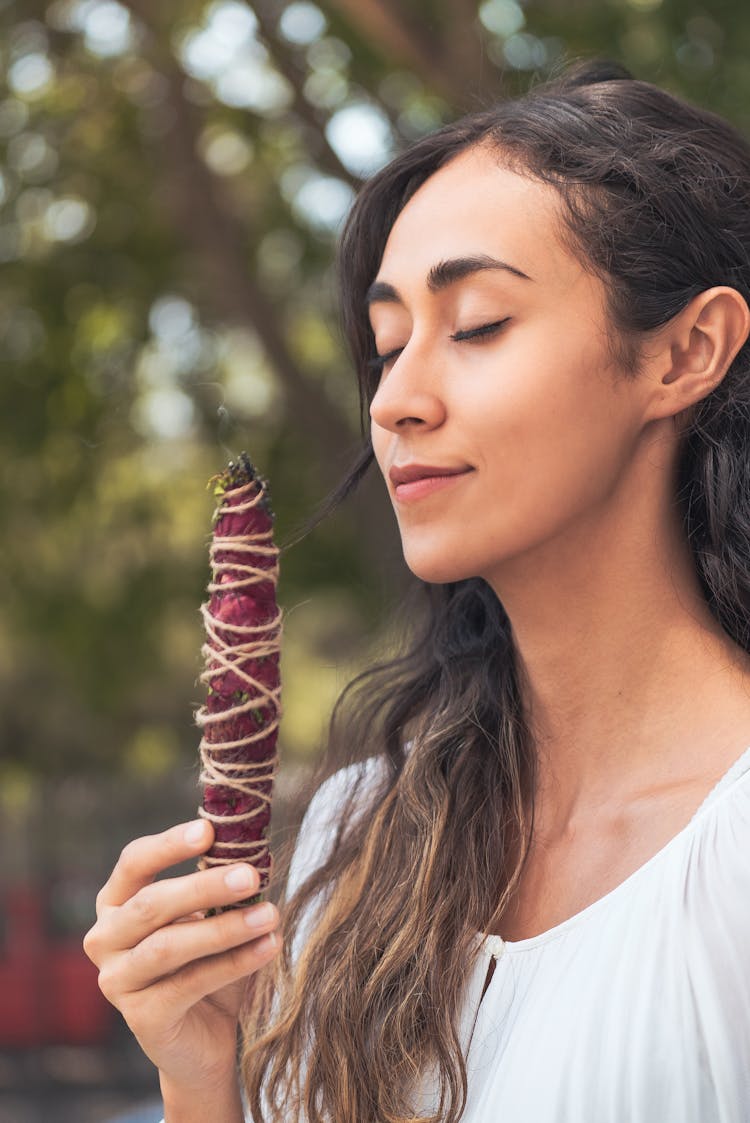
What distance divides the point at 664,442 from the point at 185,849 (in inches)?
45.8

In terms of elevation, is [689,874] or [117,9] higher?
[117,9]

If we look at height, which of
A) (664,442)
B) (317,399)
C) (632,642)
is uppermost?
(317,399)

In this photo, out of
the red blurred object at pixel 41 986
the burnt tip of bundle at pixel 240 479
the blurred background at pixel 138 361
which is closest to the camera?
the burnt tip of bundle at pixel 240 479

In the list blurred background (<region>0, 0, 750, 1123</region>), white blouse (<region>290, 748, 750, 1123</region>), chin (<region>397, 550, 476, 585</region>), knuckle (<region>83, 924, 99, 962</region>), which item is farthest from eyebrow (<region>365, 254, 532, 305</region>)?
blurred background (<region>0, 0, 750, 1123</region>)

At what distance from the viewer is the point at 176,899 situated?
84.5 inches

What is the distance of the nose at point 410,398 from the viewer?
2.43m

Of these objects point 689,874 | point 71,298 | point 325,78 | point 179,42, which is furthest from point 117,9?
point 689,874

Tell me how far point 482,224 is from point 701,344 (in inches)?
18.3

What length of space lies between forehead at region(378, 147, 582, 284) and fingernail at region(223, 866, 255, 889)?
3.65 ft

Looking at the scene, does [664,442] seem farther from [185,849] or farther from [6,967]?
[6,967]

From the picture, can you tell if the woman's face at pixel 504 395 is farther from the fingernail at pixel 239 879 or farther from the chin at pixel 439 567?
the fingernail at pixel 239 879

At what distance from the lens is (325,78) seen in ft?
27.5

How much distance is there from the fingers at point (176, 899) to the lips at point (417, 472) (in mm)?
758

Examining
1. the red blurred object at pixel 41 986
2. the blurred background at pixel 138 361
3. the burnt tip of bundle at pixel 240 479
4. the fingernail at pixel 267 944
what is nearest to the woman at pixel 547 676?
the fingernail at pixel 267 944
